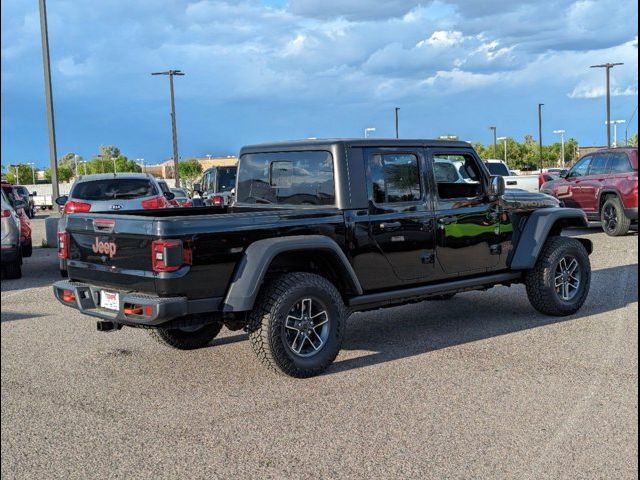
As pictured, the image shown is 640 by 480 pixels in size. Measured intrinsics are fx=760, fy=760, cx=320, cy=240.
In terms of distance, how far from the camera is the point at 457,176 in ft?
23.6

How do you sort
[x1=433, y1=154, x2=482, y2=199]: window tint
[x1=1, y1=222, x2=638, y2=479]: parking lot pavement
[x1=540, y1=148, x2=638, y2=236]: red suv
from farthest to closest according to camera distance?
[x1=540, y1=148, x2=638, y2=236]: red suv
[x1=433, y1=154, x2=482, y2=199]: window tint
[x1=1, y1=222, x2=638, y2=479]: parking lot pavement

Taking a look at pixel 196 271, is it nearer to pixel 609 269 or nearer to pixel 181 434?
pixel 181 434

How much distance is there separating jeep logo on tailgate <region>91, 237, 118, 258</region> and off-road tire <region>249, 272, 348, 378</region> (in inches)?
44.4

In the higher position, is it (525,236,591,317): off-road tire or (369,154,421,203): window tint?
(369,154,421,203): window tint

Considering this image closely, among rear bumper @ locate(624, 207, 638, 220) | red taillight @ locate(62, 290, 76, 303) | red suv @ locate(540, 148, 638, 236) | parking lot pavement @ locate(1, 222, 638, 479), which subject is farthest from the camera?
red suv @ locate(540, 148, 638, 236)

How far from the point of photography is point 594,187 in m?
16.2

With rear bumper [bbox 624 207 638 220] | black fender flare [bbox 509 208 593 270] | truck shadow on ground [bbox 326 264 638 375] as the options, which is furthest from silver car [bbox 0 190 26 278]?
rear bumper [bbox 624 207 638 220]

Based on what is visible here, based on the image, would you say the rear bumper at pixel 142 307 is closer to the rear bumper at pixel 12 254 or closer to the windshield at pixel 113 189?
the rear bumper at pixel 12 254

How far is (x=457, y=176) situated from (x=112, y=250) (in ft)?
10.9

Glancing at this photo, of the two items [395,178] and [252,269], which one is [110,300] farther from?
[395,178]

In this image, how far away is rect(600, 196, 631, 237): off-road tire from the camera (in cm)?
1563

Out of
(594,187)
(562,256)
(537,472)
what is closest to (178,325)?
(537,472)

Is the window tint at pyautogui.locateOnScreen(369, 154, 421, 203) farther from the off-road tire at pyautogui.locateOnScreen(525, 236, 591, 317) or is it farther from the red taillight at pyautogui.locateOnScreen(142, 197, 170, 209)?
the red taillight at pyautogui.locateOnScreen(142, 197, 170, 209)

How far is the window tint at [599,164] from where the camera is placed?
1617cm
